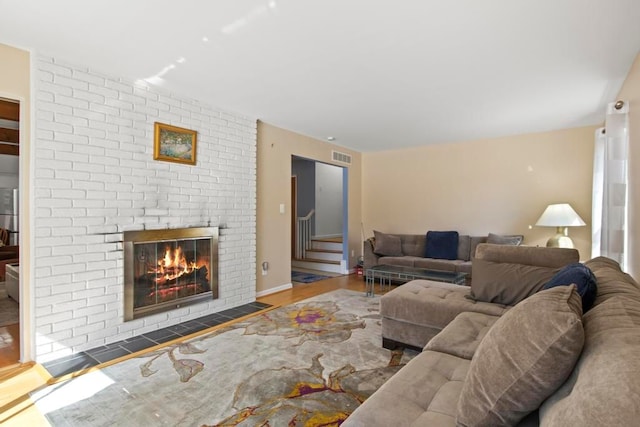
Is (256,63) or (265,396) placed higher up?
(256,63)

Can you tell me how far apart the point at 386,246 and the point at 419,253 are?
0.61m

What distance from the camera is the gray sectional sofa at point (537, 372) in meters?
0.69

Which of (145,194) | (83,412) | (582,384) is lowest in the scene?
(83,412)

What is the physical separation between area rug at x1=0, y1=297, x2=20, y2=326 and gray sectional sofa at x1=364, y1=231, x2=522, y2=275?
14.4ft

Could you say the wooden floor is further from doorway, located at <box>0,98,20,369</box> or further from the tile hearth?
doorway, located at <box>0,98,20,369</box>

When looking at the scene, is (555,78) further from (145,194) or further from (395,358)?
(145,194)

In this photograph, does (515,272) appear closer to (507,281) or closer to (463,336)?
(507,281)

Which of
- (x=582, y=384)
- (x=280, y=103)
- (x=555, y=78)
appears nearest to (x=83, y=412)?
(x=582, y=384)

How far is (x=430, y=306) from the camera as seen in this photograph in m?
2.47

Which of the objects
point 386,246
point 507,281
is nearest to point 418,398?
point 507,281

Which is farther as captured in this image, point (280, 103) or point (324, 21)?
point (280, 103)

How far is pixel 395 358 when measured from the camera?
2.51 meters

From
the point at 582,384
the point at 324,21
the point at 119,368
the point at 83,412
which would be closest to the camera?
the point at 582,384

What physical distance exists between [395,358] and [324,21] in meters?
2.48
